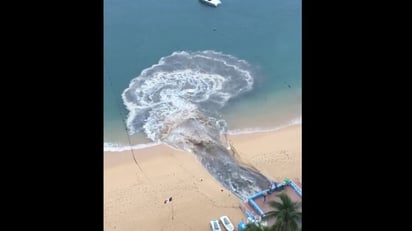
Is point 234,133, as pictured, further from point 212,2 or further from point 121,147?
point 212,2

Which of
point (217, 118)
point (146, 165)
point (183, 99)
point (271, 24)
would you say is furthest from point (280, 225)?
point (271, 24)

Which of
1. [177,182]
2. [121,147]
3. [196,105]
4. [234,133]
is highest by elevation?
[196,105]

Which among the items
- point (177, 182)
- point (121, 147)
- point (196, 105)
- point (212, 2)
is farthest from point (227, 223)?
point (212, 2)

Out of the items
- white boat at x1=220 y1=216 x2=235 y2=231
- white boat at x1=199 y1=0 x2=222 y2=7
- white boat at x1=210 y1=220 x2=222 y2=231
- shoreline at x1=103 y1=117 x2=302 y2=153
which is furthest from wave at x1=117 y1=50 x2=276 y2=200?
white boat at x1=199 y1=0 x2=222 y2=7

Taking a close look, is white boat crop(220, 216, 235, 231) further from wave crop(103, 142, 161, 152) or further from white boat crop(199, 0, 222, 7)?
white boat crop(199, 0, 222, 7)
